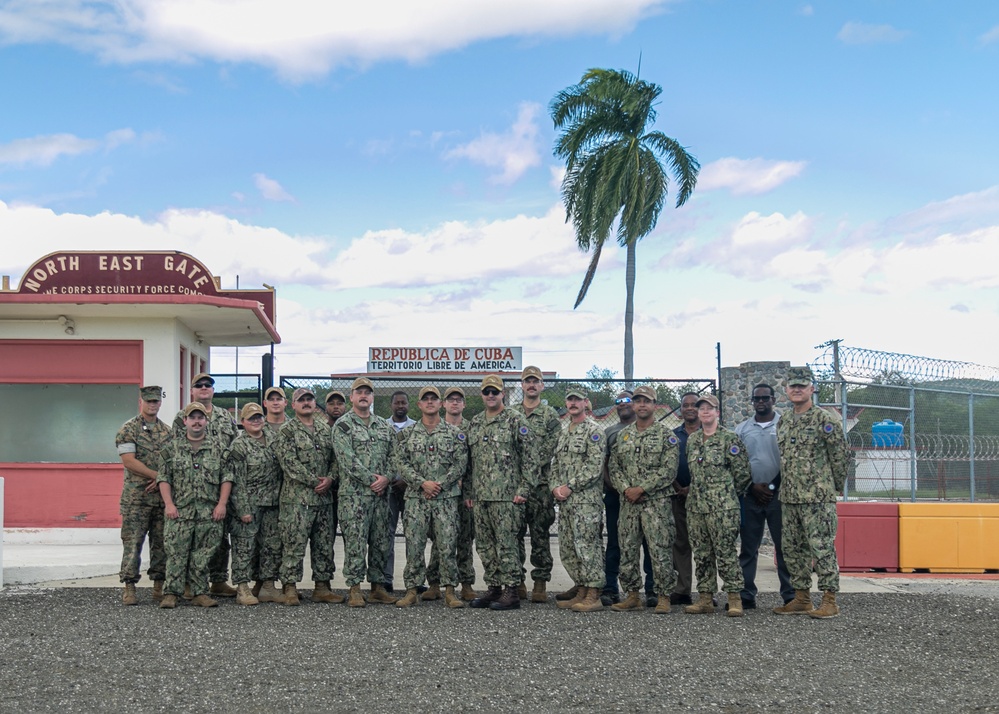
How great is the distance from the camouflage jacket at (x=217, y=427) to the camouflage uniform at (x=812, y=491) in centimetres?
435

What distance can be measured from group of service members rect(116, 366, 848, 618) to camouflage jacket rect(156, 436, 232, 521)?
15mm

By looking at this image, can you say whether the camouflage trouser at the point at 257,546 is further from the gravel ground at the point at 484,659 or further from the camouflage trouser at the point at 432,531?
the camouflage trouser at the point at 432,531

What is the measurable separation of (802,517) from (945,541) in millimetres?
3534

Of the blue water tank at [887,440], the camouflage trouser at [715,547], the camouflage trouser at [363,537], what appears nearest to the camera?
the camouflage trouser at [715,547]

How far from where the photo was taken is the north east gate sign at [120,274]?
11.6 meters

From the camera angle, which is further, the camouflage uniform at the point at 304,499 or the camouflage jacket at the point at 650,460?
the camouflage uniform at the point at 304,499

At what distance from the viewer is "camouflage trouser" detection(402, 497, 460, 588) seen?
25.8 ft

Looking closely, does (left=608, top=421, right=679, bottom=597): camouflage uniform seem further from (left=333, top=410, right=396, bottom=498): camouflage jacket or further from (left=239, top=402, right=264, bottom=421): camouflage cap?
(left=239, top=402, right=264, bottom=421): camouflage cap

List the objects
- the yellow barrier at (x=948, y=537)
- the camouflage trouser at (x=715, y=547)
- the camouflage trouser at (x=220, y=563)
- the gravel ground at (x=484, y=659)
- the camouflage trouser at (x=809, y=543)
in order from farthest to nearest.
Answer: the yellow barrier at (x=948, y=537)
the camouflage trouser at (x=220, y=563)
the camouflage trouser at (x=715, y=547)
the camouflage trouser at (x=809, y=543)
the gravel ground at (x=484, y=659)

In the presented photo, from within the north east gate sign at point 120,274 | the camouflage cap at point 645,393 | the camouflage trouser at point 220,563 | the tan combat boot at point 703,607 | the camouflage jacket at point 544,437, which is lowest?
the tan combat boot at point 703,607

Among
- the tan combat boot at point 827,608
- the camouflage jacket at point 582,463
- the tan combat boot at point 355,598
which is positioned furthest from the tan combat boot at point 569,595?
the tan combat boot at point 827,608

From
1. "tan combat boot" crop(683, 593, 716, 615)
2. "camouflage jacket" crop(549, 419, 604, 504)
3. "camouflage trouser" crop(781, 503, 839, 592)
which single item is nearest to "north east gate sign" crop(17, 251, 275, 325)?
"camouflage jacket" crop(549, 419, 604, 504)

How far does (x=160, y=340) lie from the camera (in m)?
11.3

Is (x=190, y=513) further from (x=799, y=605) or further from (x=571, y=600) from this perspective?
(x=799, y=605)
